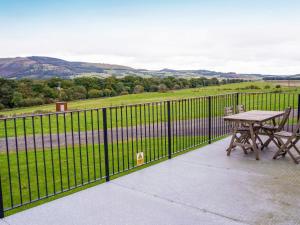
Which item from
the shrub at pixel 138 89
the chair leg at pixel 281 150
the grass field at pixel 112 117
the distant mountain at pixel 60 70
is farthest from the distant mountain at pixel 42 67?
the chair leg at pixel 281 150

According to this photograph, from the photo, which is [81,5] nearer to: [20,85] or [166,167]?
[166,167]

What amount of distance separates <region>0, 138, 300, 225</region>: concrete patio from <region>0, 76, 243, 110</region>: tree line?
108 ft

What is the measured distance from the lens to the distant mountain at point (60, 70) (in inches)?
1756

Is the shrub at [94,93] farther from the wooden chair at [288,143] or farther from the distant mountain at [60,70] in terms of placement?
the wooden chair at [288,143]

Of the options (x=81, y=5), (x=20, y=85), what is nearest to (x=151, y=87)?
(x=20, y=85)

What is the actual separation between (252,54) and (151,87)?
18512 mm

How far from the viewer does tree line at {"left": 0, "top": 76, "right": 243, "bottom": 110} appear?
3519 cm

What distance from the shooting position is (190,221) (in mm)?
3033

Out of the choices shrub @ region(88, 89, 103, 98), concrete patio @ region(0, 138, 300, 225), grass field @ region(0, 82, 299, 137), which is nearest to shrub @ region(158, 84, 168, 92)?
shrub @ region(88, 89, 103, 98)

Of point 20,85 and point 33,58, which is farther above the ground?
point 33,58

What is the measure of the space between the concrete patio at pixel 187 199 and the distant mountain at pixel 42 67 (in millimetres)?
44055

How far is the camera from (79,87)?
1563 inches

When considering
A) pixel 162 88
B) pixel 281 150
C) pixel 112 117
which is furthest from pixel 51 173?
pixel 162 88

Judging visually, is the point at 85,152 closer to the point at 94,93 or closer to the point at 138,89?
the point at 94,93
